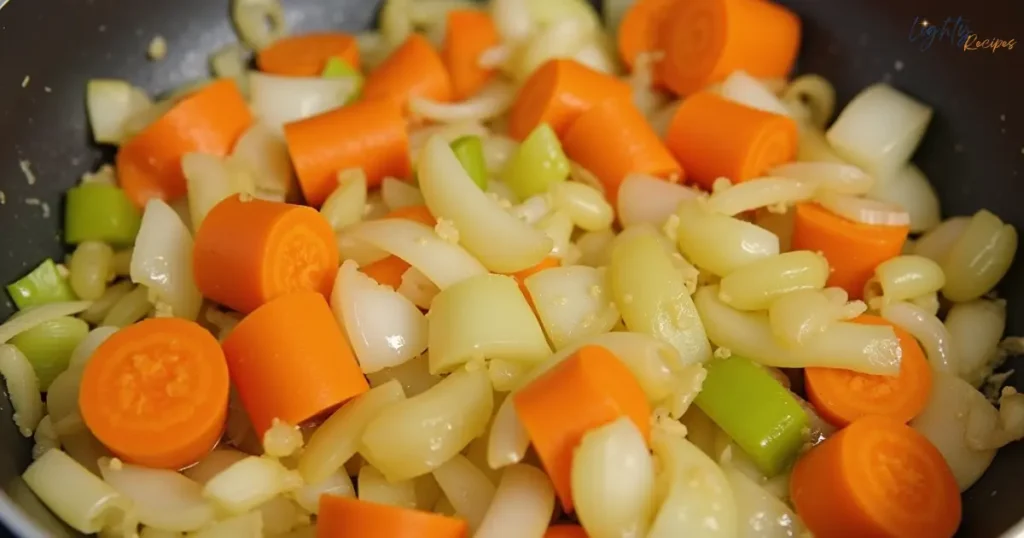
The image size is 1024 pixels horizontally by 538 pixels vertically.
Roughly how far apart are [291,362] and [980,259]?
3.58 feet

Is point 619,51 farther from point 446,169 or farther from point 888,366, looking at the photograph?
point 888,366

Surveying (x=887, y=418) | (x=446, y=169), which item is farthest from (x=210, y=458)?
(x=887, y=418)

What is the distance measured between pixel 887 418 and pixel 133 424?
1.04 m

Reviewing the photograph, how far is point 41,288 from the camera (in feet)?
4.95

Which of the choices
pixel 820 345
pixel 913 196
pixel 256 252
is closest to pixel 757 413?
pixel 820 345

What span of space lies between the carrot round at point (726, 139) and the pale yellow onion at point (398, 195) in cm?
49

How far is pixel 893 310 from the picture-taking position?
145 cm

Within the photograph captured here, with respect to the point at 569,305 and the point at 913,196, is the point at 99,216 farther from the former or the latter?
the point at 913,196

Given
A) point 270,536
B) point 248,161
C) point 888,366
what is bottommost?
point 270,536

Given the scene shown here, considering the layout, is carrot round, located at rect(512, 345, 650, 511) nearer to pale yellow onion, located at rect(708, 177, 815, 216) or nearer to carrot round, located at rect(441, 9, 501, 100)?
pale yellow onion, located at rect(708, 177, 815, 216)

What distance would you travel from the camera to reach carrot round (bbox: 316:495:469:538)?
1.14 m

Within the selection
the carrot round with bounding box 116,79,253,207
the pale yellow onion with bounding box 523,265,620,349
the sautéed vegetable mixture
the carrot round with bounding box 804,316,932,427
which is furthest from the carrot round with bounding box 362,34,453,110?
the carrot round with bounding box 804,316,932,427

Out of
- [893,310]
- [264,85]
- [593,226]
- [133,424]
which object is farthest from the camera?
[264,85]

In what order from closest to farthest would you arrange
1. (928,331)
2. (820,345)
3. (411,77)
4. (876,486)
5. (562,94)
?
1. (876,486)
2. (820,345)
3. (928,331)
4. (562,94)
5. (411,77)
